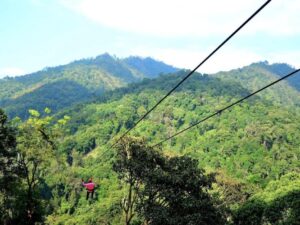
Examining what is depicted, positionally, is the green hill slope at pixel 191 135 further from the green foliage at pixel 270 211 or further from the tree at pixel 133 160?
the tree at pixel 133 160

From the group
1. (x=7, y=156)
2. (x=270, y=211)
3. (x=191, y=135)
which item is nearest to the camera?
(x=7, y=156)

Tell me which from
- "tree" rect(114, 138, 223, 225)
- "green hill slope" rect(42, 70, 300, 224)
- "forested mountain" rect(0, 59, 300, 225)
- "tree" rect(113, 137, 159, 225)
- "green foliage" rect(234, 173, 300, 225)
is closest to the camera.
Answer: "tree" rect(114, 138, 223, 225)

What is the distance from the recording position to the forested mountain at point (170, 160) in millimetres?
26062

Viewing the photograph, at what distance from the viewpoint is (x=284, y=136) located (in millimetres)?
120625

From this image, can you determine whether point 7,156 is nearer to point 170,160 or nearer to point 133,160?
point 133,160

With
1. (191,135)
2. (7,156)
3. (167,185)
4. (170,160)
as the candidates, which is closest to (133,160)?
(170,160)

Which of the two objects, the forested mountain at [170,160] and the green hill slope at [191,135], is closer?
the forested mountain at [170,160]

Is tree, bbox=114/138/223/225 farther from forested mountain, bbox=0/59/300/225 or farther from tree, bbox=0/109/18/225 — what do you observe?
tree, bbox=0/109/18/225

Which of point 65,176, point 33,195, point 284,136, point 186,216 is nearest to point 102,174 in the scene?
point 65,176

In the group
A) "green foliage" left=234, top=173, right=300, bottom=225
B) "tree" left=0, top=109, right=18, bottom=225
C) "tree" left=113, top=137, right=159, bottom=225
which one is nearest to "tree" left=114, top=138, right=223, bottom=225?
"tree" left=113, top=137, right=159, bottom=225

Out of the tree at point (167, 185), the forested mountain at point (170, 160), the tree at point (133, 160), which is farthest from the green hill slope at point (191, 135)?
the tree at point (167, 185)

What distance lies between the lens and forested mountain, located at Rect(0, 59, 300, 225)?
26062 mm

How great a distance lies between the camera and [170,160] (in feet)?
93.8

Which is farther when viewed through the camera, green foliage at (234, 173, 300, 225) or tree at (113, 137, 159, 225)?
green foliage at (234, 173, 300, 225)
